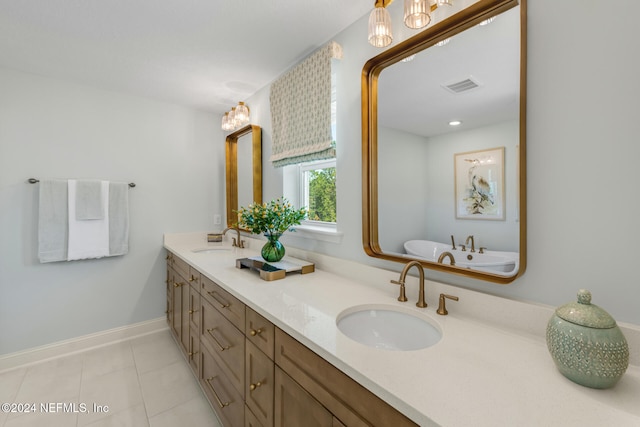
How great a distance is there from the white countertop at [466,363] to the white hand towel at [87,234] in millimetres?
1771

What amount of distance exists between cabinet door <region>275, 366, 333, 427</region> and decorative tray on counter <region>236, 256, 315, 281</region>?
1.84 ft

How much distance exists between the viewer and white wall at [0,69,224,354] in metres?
2.11

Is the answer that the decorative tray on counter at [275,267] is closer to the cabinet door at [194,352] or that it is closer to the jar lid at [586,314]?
the cabinet door at [194,352]

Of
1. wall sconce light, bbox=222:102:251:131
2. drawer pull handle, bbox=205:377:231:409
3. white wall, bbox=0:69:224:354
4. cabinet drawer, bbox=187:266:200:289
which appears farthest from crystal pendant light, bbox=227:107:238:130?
drawer pull handle, bbox=205:377:231:409

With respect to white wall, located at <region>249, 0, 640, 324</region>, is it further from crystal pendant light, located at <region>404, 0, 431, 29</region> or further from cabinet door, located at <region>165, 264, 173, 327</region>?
cabinet door, located at <region>165, 264, 173, 327</region>

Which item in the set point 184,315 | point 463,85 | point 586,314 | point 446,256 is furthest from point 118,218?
point 586,314

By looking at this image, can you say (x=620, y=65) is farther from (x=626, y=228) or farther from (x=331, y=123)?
(x=331, y=123)

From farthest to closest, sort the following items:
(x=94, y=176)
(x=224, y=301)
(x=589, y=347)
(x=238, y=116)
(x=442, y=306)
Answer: (x=94, y=176) < (x=238, y=116) < (x=224, y=301) < (x=442, y=306) < (x=589, y=347)

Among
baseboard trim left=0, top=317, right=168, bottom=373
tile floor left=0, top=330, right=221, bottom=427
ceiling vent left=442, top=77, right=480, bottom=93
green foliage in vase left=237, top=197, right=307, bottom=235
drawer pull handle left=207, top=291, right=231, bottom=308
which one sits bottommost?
tile floor left=0, top=330, right=221, bottom=427

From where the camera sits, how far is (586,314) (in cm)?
66

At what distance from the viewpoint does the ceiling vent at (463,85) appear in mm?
1075

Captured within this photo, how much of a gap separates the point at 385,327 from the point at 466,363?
1.40ft

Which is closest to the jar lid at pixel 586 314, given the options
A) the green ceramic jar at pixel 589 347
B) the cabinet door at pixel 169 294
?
the green ceramic jar at pixel 589 347

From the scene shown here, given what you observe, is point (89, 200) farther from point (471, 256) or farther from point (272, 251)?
point (471, 256)
